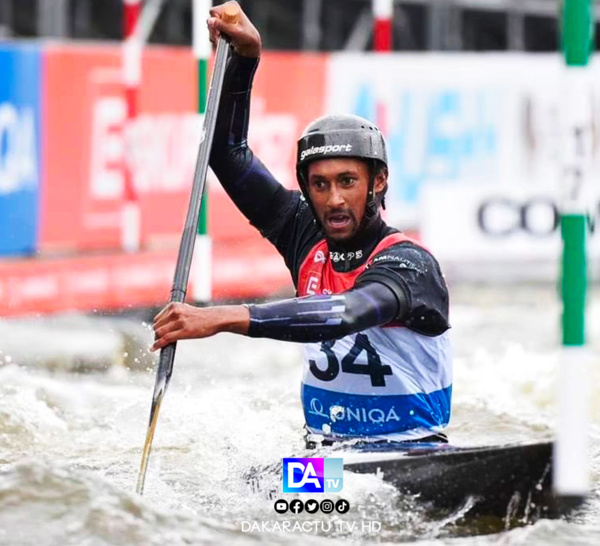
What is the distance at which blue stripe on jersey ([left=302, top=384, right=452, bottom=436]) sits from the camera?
5.01 meters

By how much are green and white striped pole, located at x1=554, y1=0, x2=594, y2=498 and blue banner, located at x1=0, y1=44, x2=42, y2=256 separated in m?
6.19

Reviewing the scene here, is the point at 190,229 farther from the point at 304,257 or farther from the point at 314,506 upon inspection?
the point at 314,506

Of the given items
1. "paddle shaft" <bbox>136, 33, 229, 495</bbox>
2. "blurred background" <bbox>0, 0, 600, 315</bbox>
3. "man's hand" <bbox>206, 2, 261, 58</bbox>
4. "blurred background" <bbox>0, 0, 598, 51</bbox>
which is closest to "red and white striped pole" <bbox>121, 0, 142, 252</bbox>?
"blurred background" <bbox>0, 0, 600, 315</bbox>

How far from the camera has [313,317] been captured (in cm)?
447

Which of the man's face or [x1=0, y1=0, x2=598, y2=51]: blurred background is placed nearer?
the man's face

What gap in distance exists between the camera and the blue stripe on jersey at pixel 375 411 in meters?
5.01

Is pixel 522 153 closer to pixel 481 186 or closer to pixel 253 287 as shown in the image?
pixel 481 186

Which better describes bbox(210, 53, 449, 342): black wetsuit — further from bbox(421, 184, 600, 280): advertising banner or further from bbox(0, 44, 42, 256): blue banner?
bbox(421, 184, 600, 280): advertising banner

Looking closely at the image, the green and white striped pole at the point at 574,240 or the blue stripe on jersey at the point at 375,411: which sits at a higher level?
the green and white striped pole at the point at 574,240

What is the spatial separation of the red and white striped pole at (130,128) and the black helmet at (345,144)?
213 inches

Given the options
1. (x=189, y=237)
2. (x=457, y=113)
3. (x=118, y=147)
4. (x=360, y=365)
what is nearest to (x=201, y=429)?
(x=360, y=365)

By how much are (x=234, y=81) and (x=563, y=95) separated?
1.73 m

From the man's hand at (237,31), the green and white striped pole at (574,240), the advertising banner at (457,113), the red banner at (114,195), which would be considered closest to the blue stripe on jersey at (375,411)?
the green and white striped pole at (574,240)

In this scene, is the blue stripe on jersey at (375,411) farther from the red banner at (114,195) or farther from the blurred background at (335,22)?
the blurred background at (335,22)
